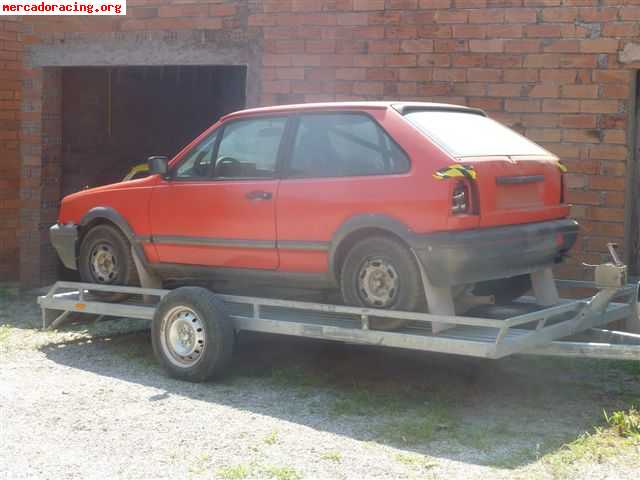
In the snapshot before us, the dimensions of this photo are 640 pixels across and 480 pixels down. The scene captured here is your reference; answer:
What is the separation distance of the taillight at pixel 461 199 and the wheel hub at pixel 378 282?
23.6 inches

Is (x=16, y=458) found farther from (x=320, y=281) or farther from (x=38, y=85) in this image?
Result: (x=38, y=85)

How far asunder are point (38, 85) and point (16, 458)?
6.85 meters

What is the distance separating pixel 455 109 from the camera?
23.9 ft

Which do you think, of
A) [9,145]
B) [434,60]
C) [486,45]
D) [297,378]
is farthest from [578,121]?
[9,145]

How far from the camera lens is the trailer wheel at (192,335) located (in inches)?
282

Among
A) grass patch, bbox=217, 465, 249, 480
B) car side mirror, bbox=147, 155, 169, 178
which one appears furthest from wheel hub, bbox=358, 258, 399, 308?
car side mirror, bbox=147, 155, 169, 178

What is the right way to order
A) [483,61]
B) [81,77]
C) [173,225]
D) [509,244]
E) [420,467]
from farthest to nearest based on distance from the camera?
[81,77], [483,61], [173,225], [509,244], [420,467]

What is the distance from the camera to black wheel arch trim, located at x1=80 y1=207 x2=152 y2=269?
26.5 feet

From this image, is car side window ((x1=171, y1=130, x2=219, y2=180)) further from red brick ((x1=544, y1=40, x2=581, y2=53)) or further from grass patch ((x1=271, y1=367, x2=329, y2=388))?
red brick ((x1=544, y1=40, x2=581, y2=53))

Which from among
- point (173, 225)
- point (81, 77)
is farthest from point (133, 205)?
point (81, 77)

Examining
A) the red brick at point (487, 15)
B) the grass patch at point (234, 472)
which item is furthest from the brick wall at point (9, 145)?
the grass patch at point (234, 472)

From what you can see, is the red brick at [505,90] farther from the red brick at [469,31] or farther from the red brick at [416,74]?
the red brick at [416,74]

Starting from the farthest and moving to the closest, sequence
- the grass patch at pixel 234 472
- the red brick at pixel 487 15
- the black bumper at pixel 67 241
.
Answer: the red brick at pixel 487 15 < the black bumper at pixel 67 241 < the grass patch at pixel 234 472

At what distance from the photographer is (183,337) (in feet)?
24.5
